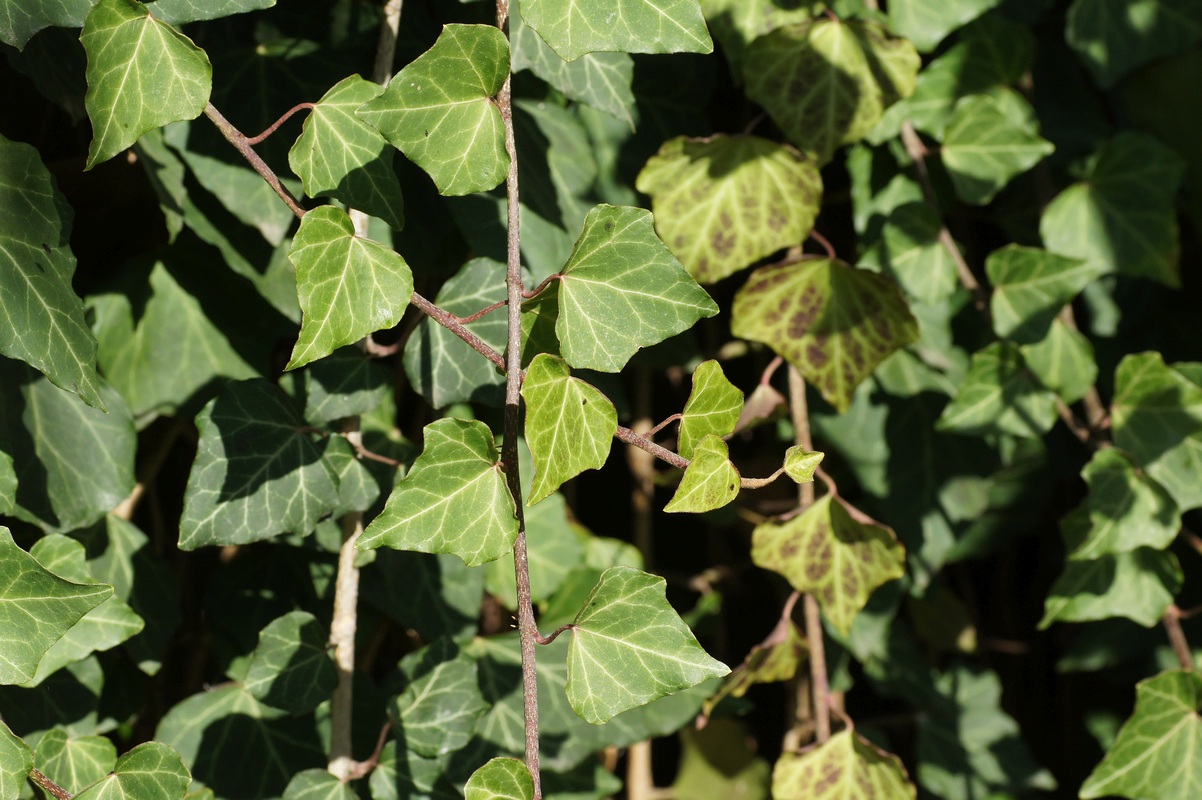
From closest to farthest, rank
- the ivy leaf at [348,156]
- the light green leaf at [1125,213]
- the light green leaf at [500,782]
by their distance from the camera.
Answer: the light green leaf at [500,782] → the ivy leaf at [348,156] → the light green leaf at [1125,213]

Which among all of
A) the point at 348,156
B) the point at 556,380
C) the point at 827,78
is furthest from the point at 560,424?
the point at 827,78

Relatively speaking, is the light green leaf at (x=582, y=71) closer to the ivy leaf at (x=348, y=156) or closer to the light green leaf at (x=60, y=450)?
the ivy leaf at (x=348, y=156)

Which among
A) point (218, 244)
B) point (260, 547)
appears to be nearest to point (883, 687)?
point (260, 547)

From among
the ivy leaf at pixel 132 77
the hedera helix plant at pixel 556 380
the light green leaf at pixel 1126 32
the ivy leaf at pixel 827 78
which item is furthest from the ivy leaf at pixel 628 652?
the light green leaf at pixel 1126 32

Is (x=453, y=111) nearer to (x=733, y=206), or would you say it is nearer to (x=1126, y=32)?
(x=733, y=206)

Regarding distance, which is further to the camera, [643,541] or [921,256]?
[643,541]

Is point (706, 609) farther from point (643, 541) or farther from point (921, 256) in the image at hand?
point (921, 256)

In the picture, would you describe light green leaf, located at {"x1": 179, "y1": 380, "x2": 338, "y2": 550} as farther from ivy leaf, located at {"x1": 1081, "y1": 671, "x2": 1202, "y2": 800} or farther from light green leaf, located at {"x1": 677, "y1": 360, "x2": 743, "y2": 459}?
ivy leaf, located at {"x1": 1081, "y1": 671, "x2": 1202, "y2": 800}
